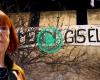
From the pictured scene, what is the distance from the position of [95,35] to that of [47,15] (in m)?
1.25

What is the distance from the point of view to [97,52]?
23.8 ft

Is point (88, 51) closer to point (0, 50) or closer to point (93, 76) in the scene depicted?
point (93, 76)

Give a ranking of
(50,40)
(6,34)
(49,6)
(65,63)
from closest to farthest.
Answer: (6,34) < (50,40) < (65,63) < (49,6)

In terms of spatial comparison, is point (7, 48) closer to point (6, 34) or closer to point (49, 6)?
point (6, 34)

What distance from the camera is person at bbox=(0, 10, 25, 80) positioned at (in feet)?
4.88

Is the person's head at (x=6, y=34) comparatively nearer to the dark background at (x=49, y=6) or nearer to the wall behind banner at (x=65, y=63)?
the wall behind banner at (x=65, y=63)

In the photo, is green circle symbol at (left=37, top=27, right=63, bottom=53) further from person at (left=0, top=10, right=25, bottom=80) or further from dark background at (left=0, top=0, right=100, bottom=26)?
person at (left=0, top=10, right=25, bottom=80)

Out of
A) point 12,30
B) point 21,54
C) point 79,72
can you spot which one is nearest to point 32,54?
point 21,54

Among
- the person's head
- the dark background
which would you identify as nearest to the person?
the person's head

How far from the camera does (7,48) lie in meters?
1.56

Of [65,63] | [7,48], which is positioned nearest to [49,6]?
[65,63]

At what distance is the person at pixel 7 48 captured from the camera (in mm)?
1486

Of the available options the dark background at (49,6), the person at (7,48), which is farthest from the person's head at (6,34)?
the dark background at (49,6)

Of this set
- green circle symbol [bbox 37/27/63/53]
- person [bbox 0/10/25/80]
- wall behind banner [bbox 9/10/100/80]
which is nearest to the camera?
person [bbox 0/10/25/80]
